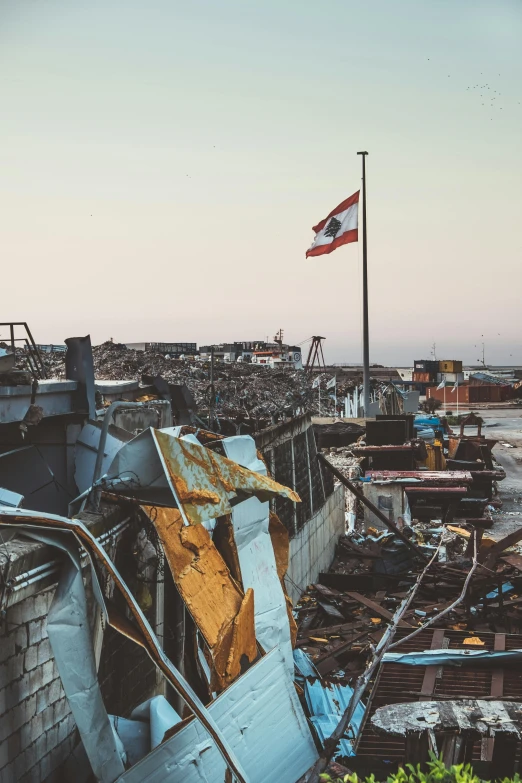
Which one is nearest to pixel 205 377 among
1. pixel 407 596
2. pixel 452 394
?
pixel 407 596

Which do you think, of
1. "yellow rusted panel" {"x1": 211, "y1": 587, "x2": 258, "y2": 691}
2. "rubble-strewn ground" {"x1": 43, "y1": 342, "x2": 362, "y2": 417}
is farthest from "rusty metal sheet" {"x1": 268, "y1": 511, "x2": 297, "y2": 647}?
"rubble-strewn ground" {"x1": 43, "y1": 342, "x2": 362, "y2": 417}

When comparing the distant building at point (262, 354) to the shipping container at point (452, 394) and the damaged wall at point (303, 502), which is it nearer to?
the shipping container at point (452, 394)

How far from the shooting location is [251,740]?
5.54 metres

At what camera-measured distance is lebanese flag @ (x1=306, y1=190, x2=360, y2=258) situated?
2531 cm

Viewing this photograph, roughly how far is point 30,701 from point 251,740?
195 cm

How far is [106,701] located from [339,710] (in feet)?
10.1

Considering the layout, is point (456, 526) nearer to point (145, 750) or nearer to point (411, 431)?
point (411, 431)

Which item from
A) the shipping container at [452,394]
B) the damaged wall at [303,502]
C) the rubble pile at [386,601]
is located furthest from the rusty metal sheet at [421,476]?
the shipping container at [452,394]

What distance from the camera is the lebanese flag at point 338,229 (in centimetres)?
2531

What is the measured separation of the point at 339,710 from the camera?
7480mm

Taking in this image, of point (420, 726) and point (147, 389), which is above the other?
→ point (147, 389)

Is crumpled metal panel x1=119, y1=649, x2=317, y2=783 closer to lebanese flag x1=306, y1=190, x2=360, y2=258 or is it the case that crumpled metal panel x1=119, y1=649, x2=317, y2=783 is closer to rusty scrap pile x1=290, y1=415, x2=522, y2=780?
rusty scrap pile x1=290, y1=415, x2=522, y2=780

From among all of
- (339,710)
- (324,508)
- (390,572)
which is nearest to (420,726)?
(339,710)

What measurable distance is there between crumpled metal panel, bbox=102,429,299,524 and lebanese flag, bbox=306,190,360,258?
20906mm
